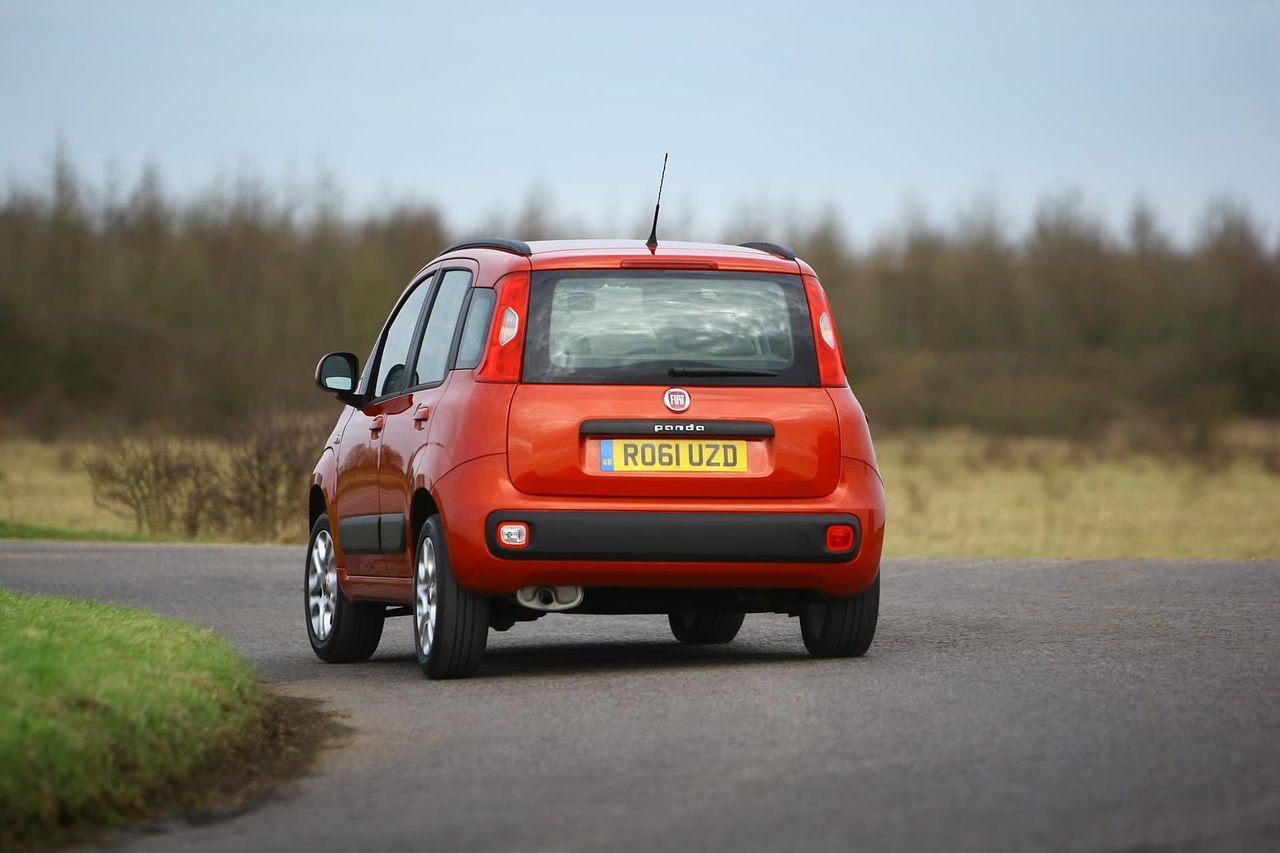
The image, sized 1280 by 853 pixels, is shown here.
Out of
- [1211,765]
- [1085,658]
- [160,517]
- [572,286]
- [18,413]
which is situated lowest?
[18,413]

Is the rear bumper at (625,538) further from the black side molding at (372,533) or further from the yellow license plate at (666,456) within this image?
the black side molding at (372,533)

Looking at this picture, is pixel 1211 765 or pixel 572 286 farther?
pixel 572 286

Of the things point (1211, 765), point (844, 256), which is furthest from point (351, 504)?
point (844, 256)

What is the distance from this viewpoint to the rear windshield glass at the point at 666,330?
884 cm

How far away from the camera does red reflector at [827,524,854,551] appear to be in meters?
8.89

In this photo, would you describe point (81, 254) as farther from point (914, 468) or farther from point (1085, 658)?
point (1085, 658)

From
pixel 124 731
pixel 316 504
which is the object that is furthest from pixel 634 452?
pixel 316 504

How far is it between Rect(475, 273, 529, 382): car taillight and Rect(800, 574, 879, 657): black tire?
1868 millimetres

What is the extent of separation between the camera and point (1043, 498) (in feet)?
124

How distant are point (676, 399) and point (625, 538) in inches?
25.6

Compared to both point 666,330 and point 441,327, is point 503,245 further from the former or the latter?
point 666,330

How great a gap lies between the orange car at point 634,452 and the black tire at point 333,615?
1.24 metres

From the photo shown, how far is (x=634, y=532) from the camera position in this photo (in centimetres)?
→ 865

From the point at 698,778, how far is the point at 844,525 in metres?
2.82
